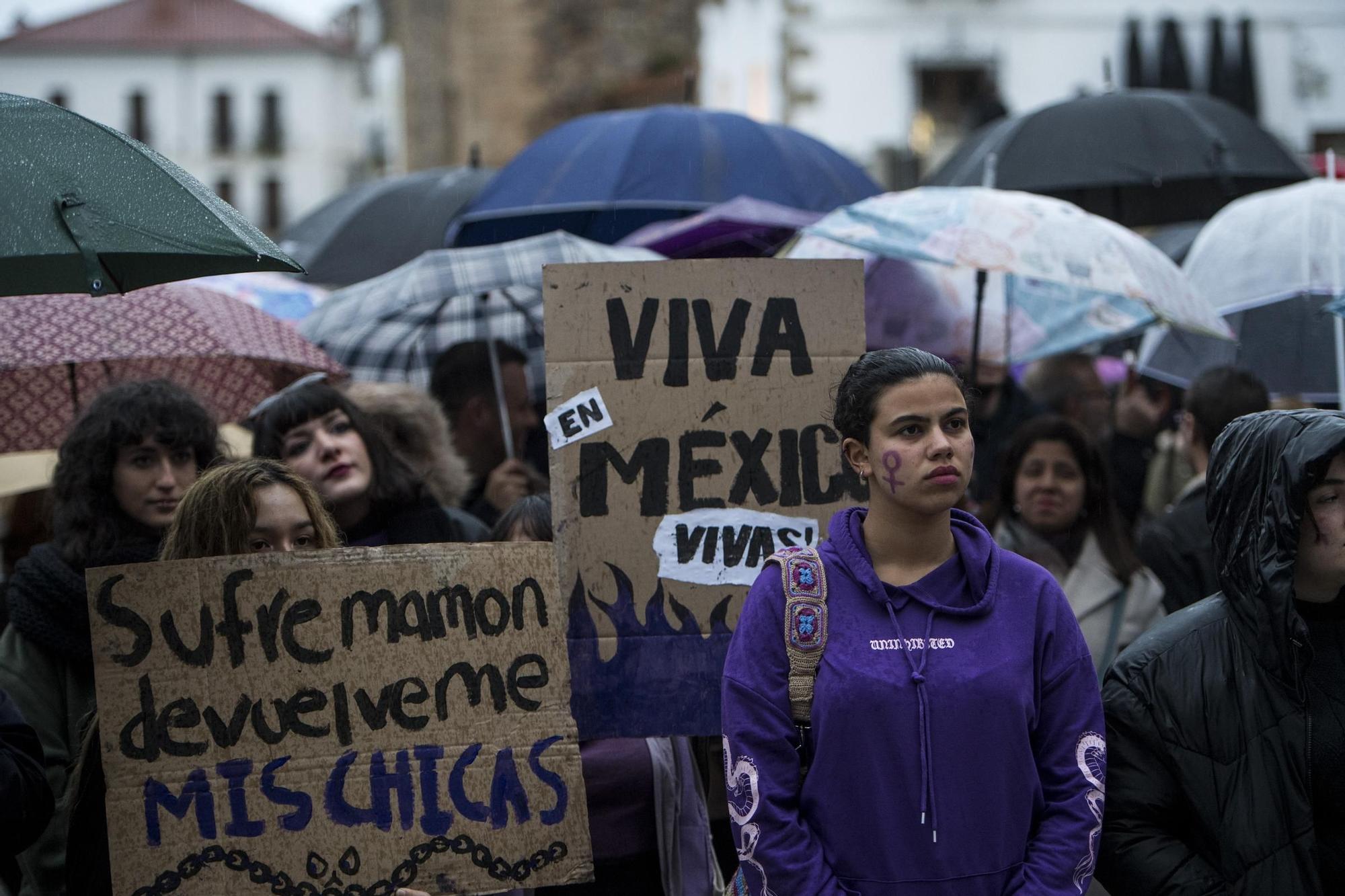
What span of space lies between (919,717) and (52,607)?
1.96 m

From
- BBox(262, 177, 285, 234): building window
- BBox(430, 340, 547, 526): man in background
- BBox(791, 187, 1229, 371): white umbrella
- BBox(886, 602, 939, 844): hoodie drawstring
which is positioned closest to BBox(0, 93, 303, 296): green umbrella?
A: BBox(886, 602, 939, 844): hoodie drawstring

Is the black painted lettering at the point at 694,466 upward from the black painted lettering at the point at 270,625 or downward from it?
upward

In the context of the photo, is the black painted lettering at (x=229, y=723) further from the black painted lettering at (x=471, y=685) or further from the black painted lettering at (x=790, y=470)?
the black painted lettering at (x=790, y=470)

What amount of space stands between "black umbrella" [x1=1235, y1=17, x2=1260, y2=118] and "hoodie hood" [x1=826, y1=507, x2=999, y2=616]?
22.0m

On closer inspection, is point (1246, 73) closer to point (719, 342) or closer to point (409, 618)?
point (719, 342)

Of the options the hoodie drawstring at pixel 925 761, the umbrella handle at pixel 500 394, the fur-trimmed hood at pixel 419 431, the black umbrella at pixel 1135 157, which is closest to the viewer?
the hoodie drawstring at pixel 925 761

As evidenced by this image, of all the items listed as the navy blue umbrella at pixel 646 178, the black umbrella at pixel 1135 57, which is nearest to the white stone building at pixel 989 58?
the black umbrella at pixel 1135 57

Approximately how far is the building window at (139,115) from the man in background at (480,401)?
52192 millimetres

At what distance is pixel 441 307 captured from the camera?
20.8 feet

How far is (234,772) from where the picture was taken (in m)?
3.16

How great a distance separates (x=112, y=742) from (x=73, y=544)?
0.79 metres

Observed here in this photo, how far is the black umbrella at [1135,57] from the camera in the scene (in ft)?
75.9

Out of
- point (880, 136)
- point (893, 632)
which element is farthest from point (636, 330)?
point (880, 136)

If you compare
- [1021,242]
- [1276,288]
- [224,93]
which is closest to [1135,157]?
[1276,288]
